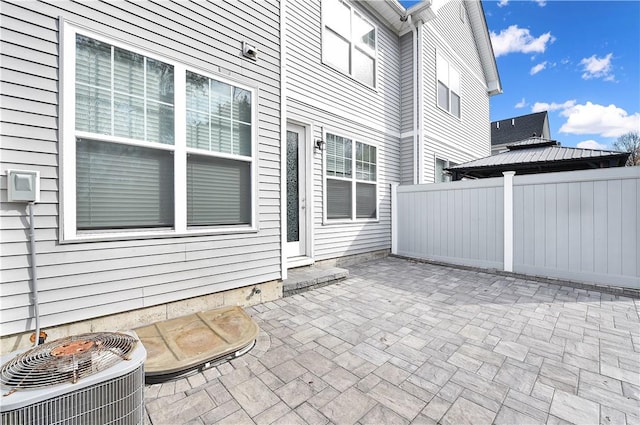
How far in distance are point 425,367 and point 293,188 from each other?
3.45m

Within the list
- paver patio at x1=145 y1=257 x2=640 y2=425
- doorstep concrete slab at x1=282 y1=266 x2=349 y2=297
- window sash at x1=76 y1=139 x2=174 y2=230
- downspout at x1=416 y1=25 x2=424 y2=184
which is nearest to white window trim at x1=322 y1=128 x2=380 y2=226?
doorstep concrete slab at x1=282 y1=266 x2=349 y2=297

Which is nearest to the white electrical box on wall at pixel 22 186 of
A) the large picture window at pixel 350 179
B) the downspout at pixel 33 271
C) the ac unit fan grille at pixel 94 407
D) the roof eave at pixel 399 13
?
the downspout at pixel 33 271

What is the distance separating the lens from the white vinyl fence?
3.85 metres

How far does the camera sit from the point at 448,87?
8078 millimetres

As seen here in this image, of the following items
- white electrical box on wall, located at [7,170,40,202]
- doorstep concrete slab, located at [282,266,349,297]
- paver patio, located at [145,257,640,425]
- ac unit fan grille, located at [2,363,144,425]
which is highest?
white electrical box on wall, located at [7,170,40,202]

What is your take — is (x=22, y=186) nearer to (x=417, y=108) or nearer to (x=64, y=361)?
(x=64, y=361)

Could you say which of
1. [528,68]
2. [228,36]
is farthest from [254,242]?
[528,68]

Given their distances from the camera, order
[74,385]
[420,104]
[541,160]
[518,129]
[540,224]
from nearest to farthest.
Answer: [74,385], [540,224], [541,160], [420,104], [518,129]

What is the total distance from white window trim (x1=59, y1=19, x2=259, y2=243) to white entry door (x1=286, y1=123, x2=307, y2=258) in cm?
138

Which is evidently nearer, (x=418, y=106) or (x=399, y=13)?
(x=399, y=13)

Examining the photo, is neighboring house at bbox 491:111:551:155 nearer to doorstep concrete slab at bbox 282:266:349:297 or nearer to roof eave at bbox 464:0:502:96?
roof eave at bbox 464:0:502:96

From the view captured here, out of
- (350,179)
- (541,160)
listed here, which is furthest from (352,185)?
(541,160)

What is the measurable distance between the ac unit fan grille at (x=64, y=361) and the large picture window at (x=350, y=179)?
4119 mm

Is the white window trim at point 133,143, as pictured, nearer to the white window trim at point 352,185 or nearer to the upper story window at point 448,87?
the white window trim at point 352,185
